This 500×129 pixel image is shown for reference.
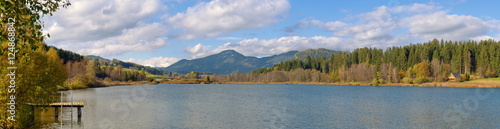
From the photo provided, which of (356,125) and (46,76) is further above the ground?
(46,76)

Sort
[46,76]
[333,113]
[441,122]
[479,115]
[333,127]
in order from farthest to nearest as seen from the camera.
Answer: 1. [333,113]
2. [479,115]
3. [441,122]
4. [333,127]
5. [46,76]

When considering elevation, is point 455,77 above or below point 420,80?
above

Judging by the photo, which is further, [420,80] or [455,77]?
[455,77]

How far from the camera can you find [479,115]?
53969mm

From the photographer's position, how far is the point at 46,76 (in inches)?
1539

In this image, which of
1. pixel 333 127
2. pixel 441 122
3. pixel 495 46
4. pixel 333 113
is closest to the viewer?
pixel 333 127

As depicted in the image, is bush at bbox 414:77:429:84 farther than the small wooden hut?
Yes

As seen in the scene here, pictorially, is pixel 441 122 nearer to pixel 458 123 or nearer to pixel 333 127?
pixel 458 123

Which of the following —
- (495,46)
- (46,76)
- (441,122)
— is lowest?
(441,122)

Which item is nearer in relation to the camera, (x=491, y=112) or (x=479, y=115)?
(x=479, y=115)

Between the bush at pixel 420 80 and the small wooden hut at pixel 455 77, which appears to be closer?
the small wooden hut at pixel 455 77

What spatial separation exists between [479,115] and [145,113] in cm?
5434

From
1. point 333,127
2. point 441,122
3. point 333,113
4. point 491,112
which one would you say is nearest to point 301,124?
point 333,127

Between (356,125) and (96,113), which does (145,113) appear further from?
(356,125)
